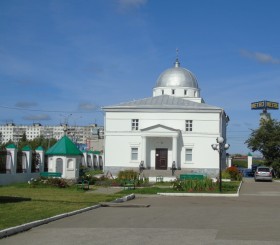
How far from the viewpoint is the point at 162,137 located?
49.9m

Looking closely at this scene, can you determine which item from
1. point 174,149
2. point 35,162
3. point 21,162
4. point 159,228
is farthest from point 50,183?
point 174,149

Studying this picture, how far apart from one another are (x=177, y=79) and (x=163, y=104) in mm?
9352

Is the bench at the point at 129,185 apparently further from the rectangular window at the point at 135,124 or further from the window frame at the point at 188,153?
the rectangular window at the point at 135,124

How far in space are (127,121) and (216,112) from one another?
9.13m

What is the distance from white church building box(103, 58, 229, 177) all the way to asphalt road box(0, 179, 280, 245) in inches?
1266

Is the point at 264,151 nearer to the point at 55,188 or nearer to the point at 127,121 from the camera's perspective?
the point at 127,121

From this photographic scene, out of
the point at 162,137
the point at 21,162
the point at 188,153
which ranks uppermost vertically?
the point at 162,137

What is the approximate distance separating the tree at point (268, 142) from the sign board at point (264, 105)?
51302mm

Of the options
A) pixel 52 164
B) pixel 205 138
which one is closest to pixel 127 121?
pixel 205 138

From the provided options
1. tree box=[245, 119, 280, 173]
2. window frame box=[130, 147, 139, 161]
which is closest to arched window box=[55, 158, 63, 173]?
window frame box=[130, 147, 139, 161]

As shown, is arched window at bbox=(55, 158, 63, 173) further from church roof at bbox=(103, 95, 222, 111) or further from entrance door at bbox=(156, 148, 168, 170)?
entrance door at bbox=(156, 148, 168, 170)

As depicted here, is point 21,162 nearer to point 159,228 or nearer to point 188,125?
point 188,125

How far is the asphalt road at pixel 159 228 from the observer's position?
10.5 metres

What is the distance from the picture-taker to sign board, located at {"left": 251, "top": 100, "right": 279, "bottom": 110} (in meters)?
106
